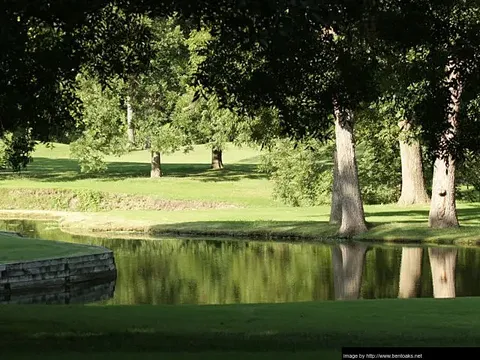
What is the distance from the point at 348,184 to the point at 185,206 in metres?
17.1

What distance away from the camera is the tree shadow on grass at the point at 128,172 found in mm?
58737

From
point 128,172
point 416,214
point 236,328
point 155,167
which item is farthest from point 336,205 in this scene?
point 128,172

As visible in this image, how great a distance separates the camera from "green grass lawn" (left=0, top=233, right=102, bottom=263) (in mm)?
23359

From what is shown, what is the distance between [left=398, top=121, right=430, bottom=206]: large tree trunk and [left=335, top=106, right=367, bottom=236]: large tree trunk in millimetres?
9819

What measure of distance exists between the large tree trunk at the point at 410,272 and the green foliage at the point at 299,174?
653 inches

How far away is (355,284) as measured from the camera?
2456cm

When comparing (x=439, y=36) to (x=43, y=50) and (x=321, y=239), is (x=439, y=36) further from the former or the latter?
(x=321, y=239)

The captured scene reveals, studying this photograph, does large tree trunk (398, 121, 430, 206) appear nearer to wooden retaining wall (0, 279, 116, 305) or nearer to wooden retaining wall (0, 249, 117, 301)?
wooden retaining wall (0, 249, 117, 301)

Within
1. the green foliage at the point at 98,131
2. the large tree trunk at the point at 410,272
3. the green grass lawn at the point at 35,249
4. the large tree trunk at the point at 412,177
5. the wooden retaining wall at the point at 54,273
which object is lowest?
the large tree trunk at the point at 410,272

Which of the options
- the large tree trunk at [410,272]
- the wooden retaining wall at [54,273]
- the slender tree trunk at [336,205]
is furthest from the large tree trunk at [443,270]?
the wooden retaining wall at [54,273]

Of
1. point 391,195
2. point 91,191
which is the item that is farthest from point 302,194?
point 91,191

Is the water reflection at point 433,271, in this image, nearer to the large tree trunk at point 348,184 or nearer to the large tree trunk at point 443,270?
the large tree trunk at point 443,270

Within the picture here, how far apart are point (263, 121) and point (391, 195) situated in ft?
55.5

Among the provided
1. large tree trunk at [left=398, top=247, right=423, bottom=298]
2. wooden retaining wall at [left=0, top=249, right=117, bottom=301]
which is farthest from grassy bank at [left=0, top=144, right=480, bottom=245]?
wooden retaining wall at [left=0, top=249, right=117, bottom=301]
